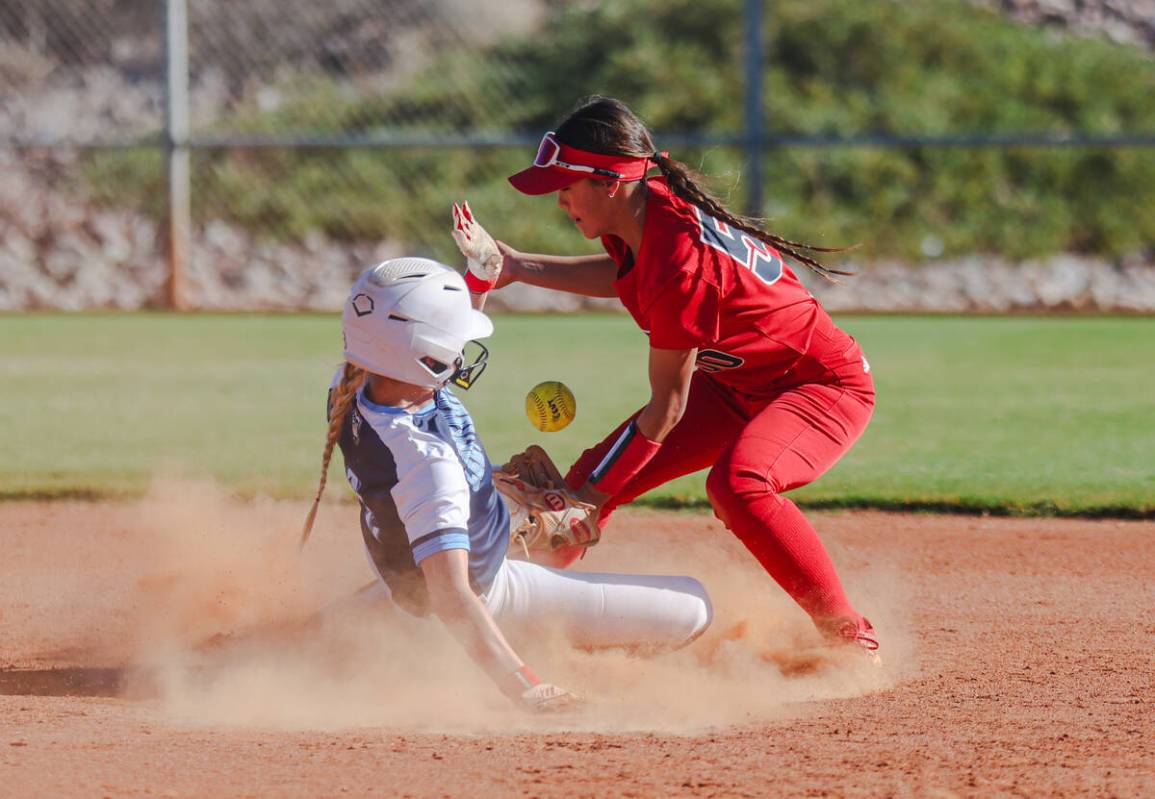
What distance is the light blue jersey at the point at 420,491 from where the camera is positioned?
3596mm

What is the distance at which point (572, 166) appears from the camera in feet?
13.1

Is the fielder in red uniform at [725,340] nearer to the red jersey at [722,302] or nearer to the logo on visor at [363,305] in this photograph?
the red jersey at [722,302]

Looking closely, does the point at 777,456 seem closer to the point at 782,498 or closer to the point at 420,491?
the point at 782,498

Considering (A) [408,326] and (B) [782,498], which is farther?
(B) [782,498]

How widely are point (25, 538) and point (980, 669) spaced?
3637mm

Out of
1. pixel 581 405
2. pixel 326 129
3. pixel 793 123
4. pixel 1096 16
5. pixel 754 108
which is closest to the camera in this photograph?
pixel 581 405

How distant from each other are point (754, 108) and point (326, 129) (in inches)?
214

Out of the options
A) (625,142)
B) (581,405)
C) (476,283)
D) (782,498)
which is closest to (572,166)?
(625,142)

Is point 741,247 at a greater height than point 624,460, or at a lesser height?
greater

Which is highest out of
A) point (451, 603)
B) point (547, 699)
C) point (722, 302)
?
point (722, 302)

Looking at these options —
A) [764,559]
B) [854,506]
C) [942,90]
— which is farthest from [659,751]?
[942,90]

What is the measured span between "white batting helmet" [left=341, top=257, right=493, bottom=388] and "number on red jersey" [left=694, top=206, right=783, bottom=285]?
0.77 m

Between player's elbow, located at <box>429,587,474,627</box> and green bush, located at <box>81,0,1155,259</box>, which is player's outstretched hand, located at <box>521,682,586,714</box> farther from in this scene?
green bush, located at <box>81,0,1155,259</box>

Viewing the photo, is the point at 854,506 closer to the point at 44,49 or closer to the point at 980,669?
the point at 980,669
